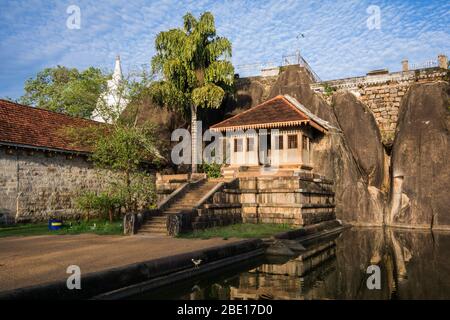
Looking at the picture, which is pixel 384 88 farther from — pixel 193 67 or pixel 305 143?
pixel 193 67

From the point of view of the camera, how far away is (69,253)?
9.59 m

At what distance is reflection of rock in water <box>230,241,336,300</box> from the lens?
7.16m

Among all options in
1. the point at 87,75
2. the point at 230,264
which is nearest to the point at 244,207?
the point at 230,264

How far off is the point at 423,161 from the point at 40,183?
2130 centimetres

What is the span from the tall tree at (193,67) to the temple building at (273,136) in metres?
3.26

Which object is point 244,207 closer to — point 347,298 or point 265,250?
point 265,250

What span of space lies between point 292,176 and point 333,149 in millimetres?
7707

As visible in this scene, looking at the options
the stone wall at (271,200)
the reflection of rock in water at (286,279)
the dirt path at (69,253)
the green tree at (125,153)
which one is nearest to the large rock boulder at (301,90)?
the stone wall at (271,200)

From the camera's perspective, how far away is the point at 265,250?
1197 cm

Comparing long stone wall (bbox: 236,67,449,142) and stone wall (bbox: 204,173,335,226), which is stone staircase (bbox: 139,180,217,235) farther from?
long stone wall (bbox: 236,67,449,142)

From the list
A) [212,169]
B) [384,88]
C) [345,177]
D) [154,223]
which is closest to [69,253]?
[154,223]
